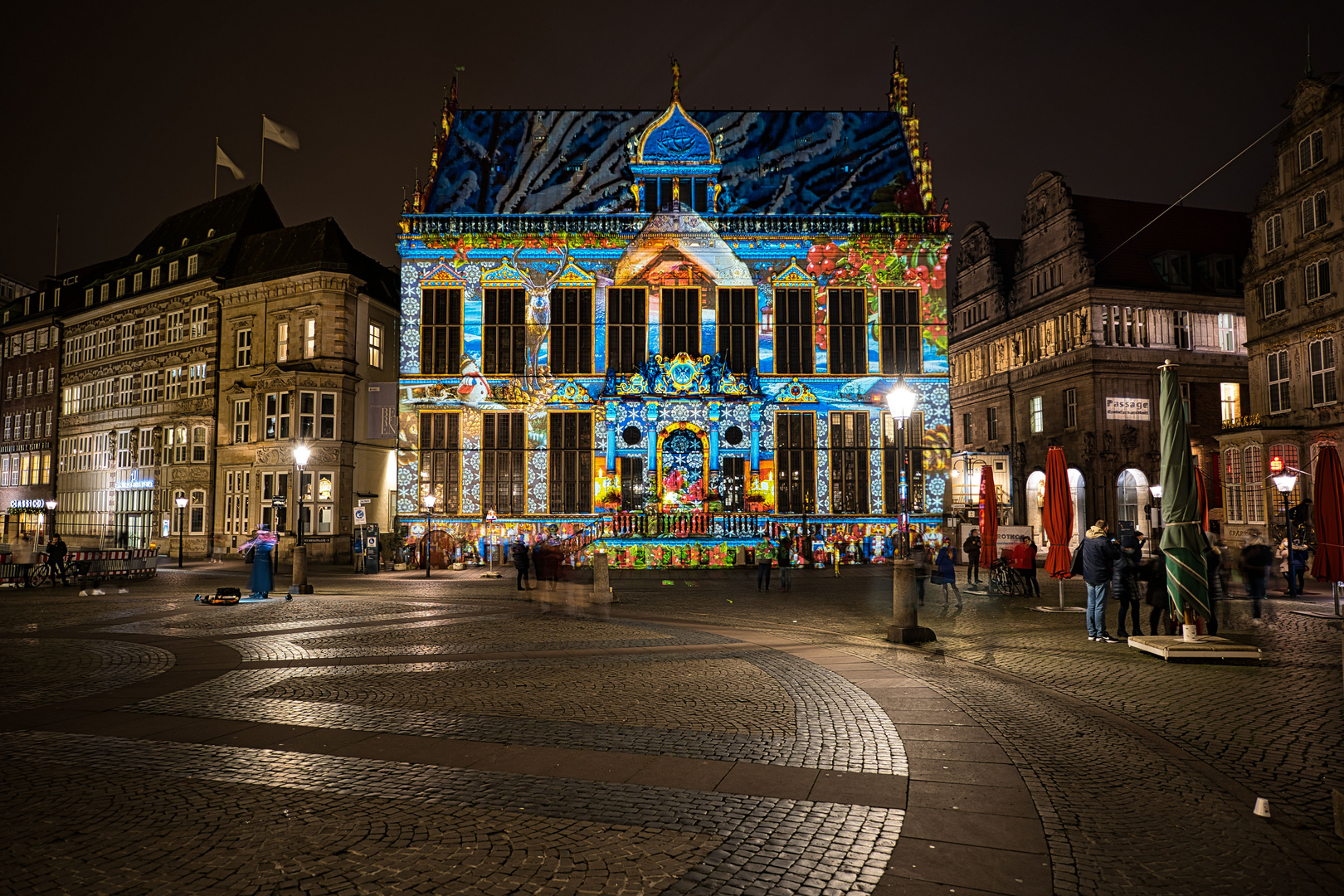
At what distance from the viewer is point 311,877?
4473 mm

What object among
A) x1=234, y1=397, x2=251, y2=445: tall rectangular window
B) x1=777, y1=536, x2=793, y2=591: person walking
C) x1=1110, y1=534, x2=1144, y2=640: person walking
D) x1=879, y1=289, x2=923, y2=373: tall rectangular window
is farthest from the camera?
x1=234, y1=397, x2=251, y2=445: tall rectangular window

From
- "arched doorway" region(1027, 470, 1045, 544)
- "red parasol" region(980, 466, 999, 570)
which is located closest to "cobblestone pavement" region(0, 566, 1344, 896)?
"red parasol" region(980, 466, 999, 570)

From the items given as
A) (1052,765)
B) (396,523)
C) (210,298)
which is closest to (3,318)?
(210,298)

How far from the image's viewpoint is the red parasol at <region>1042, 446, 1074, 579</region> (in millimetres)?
16500

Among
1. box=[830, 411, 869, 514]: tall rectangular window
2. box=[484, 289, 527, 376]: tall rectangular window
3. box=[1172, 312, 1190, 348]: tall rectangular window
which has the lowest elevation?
box=[830, 411, 869, 514]: tall rectangular window

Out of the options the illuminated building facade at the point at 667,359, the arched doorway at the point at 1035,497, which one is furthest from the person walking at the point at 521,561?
the arched doorway at the point at 1035,497

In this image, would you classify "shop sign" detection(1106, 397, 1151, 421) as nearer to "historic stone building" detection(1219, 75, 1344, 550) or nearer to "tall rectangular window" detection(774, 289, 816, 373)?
"historic stone building" detection(1219, 75, 1344, 550)

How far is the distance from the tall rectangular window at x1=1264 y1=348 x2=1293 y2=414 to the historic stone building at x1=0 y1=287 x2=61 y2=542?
67227mm

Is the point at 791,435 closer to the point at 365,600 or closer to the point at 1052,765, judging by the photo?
the point at 365,600

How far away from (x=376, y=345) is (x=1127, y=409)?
38.2 metres

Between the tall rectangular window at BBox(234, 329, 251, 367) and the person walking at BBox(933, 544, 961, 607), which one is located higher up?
the tall rectangular window at BBox(234, 329, 251, 367)

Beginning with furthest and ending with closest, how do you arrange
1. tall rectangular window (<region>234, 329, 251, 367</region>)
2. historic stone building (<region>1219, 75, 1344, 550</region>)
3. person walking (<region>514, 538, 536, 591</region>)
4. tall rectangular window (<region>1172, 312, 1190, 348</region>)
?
1. tall rectangular window (<region>1172, 312, 1190, 348</region>)
2. tall rectangular window (<region>234, 329, 251, 367</region>)
3. historic stone building (<region>1219, 75, 1344, 550</region>)
4. person walking (<region>514, 538, 536, 591</region>)

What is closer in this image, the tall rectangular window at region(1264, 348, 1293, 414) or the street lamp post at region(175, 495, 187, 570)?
the tall rectangular window at region(1264, 348, 1293, 414)

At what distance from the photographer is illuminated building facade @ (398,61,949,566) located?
33344 millimetres
